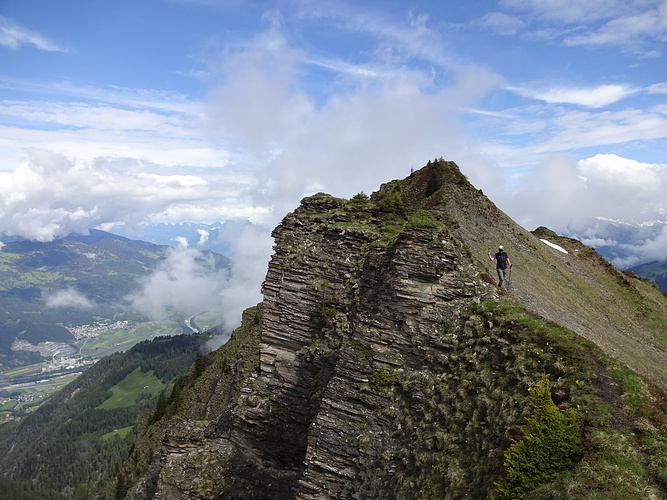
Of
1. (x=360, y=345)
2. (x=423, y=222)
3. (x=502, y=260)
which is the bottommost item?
(x=360, y=345)

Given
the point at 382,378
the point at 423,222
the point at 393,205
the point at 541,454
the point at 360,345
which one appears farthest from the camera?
the point at 393,205

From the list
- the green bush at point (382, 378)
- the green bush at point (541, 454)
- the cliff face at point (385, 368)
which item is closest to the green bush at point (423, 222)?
the cliff face at point (385, 368)

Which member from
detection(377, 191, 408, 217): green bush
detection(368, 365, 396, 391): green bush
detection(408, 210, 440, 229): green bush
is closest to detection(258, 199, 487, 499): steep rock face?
detection(368, 365, 396, 391): green bush

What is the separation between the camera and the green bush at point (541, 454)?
14.9m

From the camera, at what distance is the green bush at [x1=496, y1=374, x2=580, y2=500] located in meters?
14.9

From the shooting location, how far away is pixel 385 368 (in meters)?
26.8

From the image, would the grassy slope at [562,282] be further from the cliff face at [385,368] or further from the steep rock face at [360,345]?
the steep rock face at [360,345]

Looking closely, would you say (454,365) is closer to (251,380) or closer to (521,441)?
(521,441)

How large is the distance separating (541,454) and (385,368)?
12.5 meters

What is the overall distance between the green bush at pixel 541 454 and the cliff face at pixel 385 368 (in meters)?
0.95

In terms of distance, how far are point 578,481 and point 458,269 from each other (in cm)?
1635

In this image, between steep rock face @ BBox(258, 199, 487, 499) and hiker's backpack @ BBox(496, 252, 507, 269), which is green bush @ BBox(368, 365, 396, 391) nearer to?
steep rock face @ BBox(258, 199, 487, 499)

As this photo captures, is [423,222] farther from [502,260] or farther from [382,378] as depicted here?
[382,378]

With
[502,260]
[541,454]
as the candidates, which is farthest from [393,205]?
[541,454]
